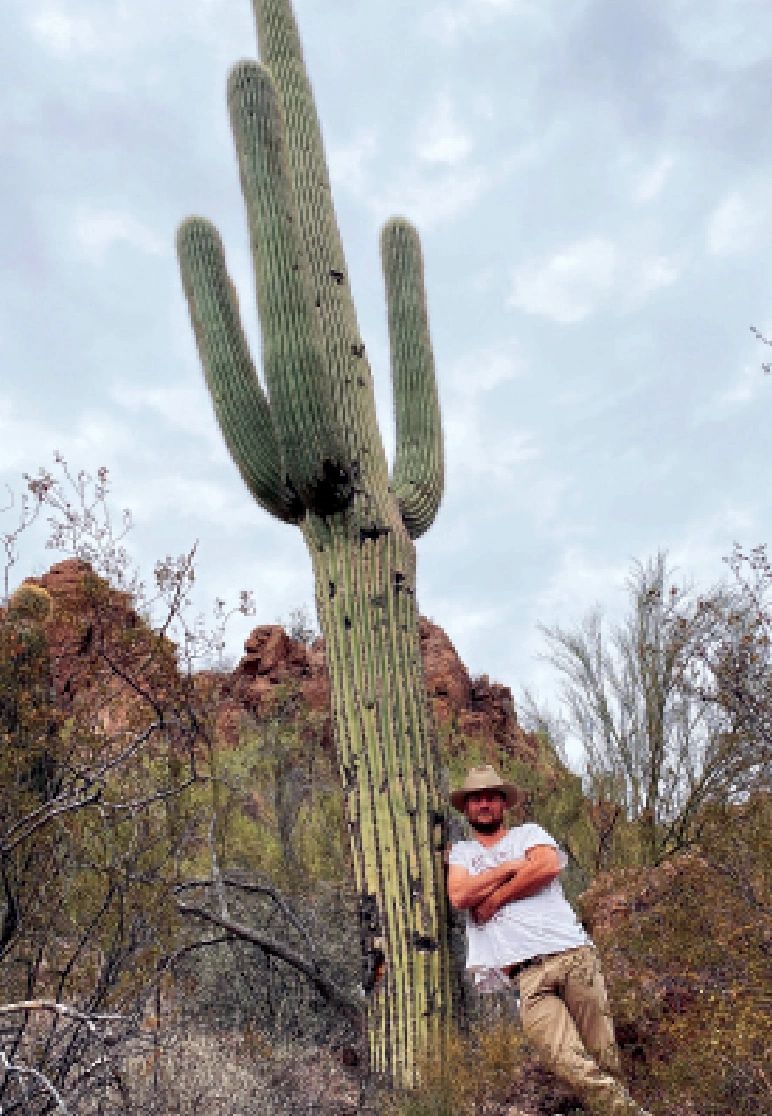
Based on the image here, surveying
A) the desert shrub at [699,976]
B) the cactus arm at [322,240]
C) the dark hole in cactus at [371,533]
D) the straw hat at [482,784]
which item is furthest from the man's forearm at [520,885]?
the cactus arm at [322,240]

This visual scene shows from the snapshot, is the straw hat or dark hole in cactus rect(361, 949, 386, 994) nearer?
the straw hat

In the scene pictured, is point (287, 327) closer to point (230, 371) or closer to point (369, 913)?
point (230, 371)

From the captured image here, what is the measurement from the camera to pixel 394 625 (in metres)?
5.00

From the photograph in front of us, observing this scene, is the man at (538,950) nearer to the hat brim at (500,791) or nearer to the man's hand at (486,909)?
the man's hand at (486,909)

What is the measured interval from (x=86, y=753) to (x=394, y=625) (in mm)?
1494

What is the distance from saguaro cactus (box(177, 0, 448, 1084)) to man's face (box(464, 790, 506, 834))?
48cm

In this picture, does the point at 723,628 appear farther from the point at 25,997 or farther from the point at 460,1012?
the point at 25,997

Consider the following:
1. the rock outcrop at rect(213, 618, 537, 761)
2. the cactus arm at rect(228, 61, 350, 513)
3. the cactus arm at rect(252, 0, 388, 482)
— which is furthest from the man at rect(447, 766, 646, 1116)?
the rock outcrop at rect(213, 618, 537, 761)

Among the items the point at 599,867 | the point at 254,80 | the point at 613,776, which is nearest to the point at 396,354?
the point at 254,80

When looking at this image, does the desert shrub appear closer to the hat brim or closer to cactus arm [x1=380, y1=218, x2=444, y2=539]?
the hat brim

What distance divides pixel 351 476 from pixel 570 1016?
259 cm

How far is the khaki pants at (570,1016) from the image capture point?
12.0 ft

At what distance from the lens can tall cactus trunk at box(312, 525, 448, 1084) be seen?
4.47 meters

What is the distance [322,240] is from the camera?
5.86 meters
